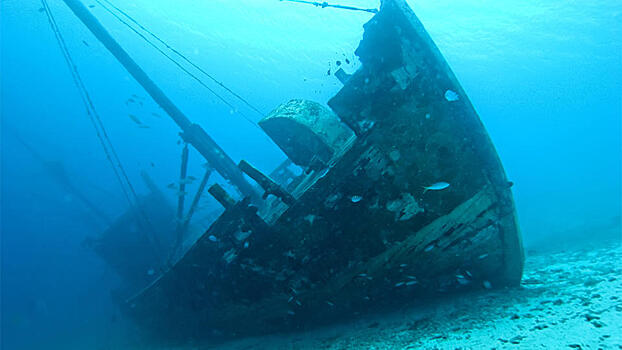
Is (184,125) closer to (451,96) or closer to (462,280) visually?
(451,96)

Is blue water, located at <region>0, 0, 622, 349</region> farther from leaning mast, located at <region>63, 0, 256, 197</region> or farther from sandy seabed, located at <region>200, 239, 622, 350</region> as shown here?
sandy seabed, located at <region>200, 239, 622, 350</region>

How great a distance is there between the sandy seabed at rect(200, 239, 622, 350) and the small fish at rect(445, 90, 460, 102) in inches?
109

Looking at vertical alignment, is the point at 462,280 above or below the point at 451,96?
below

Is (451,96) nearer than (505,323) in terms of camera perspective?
No

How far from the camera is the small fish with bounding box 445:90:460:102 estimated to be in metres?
3.99

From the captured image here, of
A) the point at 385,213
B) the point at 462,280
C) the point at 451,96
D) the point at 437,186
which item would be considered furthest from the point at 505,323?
the point at 451,96

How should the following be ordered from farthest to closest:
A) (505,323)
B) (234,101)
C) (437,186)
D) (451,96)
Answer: (234,101)
(451,96)
(437,186)
(505,323)

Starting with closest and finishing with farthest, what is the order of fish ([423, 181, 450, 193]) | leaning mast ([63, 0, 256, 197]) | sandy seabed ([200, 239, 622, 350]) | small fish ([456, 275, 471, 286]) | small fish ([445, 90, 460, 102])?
sandy seabed ([200, 239, 622, 350])
fish ([423, 181, 450, 193])
small fish ([445, 90, 460, 102])
small fish ([456, 275, 471, 286])
leaning mast ([63, 0, 256, 197])

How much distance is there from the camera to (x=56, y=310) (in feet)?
85.5

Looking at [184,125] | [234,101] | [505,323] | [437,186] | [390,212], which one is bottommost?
[505,323]

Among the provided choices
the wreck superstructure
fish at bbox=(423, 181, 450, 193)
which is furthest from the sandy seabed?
fish at bbox=(423, 181, 450, 193)

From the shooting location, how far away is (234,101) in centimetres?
9512

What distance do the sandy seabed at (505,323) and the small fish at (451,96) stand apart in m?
2.77

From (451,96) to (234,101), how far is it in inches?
3842
